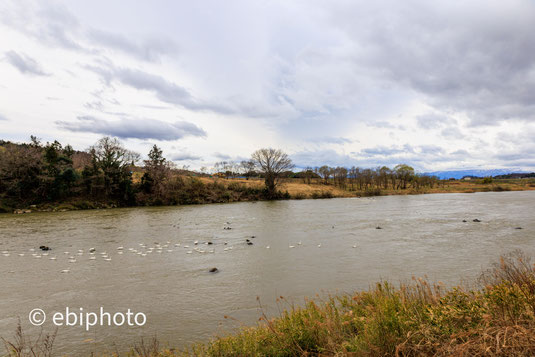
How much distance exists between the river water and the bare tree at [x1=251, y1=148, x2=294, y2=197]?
4211cm

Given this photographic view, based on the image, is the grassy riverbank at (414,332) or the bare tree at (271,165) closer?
the grassy riverbank at (414,332)

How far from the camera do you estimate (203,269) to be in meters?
13.0

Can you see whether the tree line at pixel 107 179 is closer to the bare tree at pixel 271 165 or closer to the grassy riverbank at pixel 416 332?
the bare tree at pixel 271 165

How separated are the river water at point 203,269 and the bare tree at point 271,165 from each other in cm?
4211

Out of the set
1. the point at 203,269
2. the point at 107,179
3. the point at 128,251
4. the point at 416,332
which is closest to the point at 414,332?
the point at 416,332

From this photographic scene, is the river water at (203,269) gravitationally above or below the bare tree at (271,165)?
below

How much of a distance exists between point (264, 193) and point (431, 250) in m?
49.7

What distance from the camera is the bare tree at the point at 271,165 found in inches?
2579

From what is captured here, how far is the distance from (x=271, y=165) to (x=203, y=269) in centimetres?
5438

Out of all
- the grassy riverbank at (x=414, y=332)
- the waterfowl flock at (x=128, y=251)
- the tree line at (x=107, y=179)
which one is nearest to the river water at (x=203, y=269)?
the waterfowl flock at (x=128, y=251)

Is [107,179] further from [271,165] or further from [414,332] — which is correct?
[414,332]

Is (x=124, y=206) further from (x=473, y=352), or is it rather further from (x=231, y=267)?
(x=473, y=352)

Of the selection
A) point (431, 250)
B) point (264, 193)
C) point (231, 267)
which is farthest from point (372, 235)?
point (264, 193)

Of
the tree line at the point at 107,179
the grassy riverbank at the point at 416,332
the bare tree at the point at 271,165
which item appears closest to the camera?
the grassy riverbank at the point at 416,332
